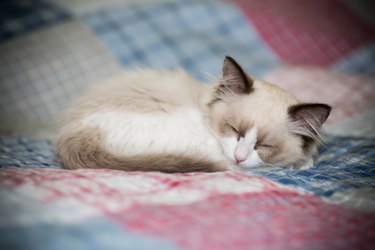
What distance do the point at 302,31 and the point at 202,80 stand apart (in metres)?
0.89

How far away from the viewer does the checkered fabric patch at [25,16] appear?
196cm

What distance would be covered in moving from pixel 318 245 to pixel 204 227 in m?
0.24

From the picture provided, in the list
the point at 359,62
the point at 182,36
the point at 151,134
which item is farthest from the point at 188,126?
the point at 359,62

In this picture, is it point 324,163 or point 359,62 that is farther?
point 359,62

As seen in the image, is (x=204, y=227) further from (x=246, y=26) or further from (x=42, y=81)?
(x=246, y=26)

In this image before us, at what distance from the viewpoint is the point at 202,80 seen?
214 centimetres

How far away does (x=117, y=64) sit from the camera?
2.09 metres

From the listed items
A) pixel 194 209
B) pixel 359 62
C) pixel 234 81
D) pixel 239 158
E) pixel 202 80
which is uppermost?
pixel 359 62

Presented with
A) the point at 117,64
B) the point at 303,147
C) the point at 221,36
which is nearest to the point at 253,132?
the point at 303,147

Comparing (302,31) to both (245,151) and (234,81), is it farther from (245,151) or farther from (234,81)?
(245,151)

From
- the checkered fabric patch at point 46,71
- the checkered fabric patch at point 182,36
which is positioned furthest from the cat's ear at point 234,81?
the checkered fabric patch at point 46,71

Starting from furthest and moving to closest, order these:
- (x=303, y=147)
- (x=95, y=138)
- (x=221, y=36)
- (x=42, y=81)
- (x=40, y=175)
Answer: (x=221, y=36), (x=42, y=81), (x=303, y=147), (x=95, y=138), (x=40, y=175)

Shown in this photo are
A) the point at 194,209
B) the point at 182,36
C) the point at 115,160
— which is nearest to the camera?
the point at 194,209

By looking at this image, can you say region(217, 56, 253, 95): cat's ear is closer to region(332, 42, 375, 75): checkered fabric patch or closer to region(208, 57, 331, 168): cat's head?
region(208, 57, 331, 168): cat's head
